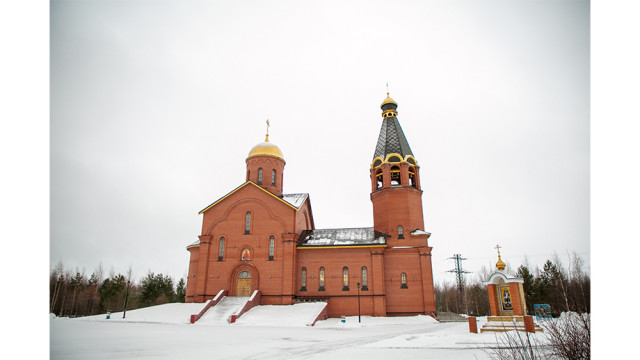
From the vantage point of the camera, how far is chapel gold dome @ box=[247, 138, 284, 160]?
35078 millimetres

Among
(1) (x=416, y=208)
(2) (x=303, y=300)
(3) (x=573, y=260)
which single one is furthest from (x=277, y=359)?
(1) (x=416, y=208)

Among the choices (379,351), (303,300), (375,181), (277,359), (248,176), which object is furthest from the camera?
(248,176)

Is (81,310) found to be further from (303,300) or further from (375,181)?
(375,181)

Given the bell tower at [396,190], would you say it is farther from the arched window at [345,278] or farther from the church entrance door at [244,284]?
the church entrance door at [244,284]

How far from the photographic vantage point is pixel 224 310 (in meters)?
24.2

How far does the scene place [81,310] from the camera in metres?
41.7

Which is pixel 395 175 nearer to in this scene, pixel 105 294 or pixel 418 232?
pixel 418 232

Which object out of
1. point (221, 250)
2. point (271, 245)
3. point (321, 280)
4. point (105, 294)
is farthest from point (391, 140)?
point (105, 294)

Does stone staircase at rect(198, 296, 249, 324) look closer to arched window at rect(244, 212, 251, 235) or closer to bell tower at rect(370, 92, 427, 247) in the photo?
arched window at rect(244, 212, 251, 235)

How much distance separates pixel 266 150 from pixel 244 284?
13.9m

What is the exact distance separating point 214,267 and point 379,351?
70.6ft

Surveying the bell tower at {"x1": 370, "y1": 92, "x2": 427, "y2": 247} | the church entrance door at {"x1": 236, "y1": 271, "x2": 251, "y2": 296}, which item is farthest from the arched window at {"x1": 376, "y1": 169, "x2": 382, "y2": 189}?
the church entrance door at {"x1": 236, "y1": 271, "x2": 251, "y2": 296}

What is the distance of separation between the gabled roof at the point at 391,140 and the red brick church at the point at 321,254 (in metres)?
0.51

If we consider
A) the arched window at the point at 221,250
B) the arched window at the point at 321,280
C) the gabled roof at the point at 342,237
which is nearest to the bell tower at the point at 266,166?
the gabled roof at the point at 342,237
